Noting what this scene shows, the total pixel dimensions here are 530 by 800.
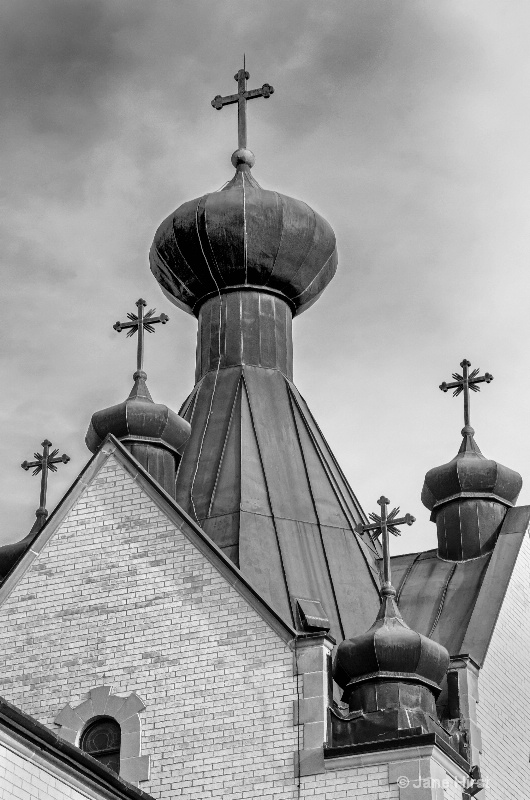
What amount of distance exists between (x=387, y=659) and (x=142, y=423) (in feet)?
13.5

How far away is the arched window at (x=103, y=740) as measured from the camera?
605 inches

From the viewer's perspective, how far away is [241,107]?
853 inches

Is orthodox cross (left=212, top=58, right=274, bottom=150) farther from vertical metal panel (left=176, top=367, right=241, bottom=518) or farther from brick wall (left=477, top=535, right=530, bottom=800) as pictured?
brick wall (left=477, top=535, right=530, bottom=800)

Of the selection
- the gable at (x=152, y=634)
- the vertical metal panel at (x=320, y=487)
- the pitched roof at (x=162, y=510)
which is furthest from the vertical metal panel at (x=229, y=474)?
the gable at (x=152, y=634)

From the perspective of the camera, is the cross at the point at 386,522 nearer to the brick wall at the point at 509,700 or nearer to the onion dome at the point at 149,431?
the brick wall at the point at 509,700

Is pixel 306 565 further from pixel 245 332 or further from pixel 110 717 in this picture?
pixel 245 332

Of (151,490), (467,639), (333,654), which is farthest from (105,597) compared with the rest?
(467,639)

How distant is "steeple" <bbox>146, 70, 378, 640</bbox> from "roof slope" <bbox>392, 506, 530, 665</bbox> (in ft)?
2.01

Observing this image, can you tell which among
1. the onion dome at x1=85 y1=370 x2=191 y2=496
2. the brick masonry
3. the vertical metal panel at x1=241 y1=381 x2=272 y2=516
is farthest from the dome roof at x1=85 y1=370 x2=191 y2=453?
the brick masonry

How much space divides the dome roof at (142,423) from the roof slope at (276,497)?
30 centimetres

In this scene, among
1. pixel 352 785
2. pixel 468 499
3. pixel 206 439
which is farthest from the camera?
pixel 468 499

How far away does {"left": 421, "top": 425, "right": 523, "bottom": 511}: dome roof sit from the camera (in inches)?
758

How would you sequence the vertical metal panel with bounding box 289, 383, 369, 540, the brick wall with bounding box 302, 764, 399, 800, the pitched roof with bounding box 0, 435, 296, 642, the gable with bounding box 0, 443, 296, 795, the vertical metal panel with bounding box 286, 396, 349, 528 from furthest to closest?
the vertical metal panel with bounding box 289, 383, 369, 540, the vertical metal panel with bounding box 286, 396, 349, 528, the pitched roof with bounding box 0, 435, 296, 642, the gable with bounding box 0, 443, 296, 795, the brick wall with bounding box 302, 764, 399, 800

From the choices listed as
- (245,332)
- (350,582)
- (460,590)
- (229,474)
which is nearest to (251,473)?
(229,474)
